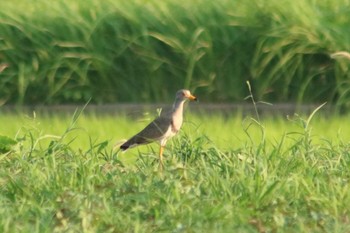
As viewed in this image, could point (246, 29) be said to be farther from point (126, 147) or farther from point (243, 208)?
point (243, 208)

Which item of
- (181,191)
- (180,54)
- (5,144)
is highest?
(180,54)

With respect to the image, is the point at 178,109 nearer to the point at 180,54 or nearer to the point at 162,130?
the point at 162,130

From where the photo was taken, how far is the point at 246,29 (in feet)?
45.5

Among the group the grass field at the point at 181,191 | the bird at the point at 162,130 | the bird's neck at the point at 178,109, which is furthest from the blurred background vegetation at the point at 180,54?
the grass field at the point at 181,191

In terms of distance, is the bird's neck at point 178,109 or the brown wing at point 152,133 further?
the bird's neck at point 178,109

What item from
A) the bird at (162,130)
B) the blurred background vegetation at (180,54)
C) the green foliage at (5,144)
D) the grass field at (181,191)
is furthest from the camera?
the blurred background vegetation at (180,54)

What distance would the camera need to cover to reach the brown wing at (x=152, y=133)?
9906 millimetres

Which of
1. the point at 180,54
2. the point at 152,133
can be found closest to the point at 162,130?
the point at 152,133

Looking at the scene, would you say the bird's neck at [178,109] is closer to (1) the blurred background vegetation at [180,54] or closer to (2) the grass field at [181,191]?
(2) the grass field at [181,191]

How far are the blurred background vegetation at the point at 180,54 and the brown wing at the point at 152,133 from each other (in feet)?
11.8

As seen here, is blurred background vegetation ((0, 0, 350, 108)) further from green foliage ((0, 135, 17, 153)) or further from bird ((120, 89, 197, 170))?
green foliage ((0, 135, 17, 153))

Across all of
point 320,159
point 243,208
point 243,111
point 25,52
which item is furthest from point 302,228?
point 25,52

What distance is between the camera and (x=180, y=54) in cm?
1388

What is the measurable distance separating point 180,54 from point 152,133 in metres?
3.98
